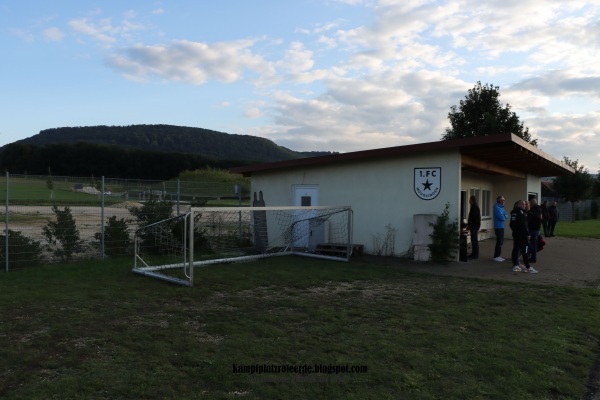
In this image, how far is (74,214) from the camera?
1130 cm

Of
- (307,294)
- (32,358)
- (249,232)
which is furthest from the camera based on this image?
(249,232)

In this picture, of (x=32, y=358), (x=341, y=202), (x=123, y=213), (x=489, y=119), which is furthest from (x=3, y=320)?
(x=489, y=119)

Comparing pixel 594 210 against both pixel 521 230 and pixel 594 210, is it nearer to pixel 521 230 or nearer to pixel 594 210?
pixel 594 210

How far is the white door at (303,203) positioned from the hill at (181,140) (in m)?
83.6

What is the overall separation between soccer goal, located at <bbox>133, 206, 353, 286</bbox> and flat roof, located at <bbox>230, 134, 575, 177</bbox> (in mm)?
1507

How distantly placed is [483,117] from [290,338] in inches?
1196

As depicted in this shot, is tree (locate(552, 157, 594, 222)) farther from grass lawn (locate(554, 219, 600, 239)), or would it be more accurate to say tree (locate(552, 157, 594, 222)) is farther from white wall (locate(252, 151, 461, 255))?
white wall (locate(252, 151, 461, 255))

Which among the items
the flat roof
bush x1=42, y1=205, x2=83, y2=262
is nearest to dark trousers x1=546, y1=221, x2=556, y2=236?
the flat roof

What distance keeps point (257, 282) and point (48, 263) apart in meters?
5.17

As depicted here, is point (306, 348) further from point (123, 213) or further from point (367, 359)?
point (123, 213)

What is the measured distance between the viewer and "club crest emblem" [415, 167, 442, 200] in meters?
12.5

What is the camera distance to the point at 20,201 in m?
10.7

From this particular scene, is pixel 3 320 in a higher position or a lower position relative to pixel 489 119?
lower

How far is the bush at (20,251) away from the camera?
1024 cm
